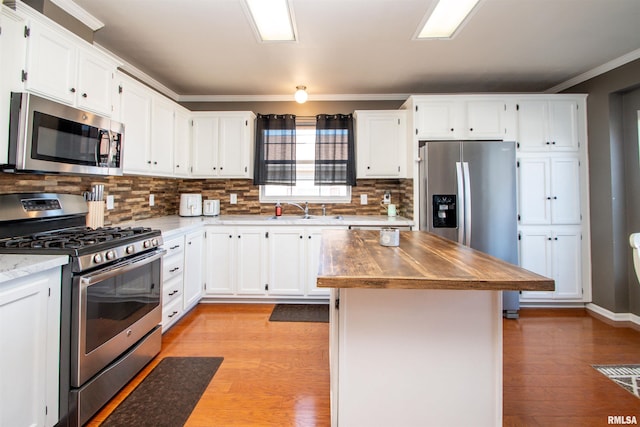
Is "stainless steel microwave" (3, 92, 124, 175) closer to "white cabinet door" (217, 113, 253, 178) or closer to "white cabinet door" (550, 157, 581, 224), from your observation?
"white cabinet door" (217, 113, 253, 178)

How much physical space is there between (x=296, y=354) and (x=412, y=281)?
1599mm

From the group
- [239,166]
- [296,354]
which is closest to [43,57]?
[239,166]

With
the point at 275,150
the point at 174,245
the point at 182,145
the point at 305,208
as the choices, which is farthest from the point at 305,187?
the point at 174,245

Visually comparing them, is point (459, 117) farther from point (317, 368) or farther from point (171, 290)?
point (171, 290)

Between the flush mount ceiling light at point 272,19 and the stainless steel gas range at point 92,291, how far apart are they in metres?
1.76

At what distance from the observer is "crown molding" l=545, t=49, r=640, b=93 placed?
2.78 metres

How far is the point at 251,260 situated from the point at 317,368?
5.05ft

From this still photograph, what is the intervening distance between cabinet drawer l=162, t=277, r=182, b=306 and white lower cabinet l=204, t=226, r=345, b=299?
0.58 m

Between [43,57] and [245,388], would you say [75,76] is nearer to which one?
[43,57]

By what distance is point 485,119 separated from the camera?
3.26 meters

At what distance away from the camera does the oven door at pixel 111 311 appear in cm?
153

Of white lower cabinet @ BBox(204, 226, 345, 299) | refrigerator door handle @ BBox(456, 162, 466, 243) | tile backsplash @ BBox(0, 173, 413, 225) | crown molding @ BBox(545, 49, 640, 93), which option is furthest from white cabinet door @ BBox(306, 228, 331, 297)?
crown molding @ BBox(545, 49, 640, 93)

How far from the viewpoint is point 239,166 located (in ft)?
12.1

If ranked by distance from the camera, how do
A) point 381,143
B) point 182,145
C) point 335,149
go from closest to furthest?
1. point 182,145
2. point 381,143
3. point 335,149
